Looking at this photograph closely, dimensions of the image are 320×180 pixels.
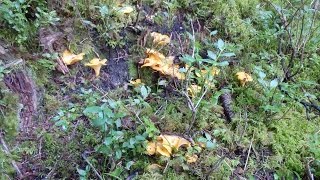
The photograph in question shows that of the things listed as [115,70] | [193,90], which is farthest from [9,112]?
[193,90]

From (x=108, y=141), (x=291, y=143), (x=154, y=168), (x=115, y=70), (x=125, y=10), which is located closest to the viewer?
(x=108, y=141)

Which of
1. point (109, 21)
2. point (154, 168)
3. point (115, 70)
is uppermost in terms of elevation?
point (109, 21)

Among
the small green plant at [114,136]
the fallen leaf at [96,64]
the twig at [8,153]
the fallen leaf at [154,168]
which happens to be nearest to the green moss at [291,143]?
the fallen leaf at [154,168]

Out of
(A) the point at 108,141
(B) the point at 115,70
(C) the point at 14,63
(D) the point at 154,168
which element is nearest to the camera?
(A) the point at 108,141

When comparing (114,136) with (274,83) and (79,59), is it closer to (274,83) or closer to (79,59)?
(79,59)

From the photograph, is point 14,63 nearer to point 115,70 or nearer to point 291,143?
point 115,70

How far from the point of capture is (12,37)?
2.73 m

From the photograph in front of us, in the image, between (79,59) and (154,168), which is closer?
(154,168)

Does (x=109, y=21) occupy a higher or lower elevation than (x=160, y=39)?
higher

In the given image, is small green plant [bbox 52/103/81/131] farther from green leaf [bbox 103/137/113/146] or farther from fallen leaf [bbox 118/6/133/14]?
fallen leaf [bbox 118/6/133/14]

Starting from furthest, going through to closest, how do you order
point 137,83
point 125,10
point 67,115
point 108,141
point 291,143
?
point 125,10
point 137,83
point 291,143
point 67,115
point 108,141

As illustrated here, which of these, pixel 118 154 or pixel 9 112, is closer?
pixel 118 154

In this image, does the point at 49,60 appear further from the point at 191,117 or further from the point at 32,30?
the point at 191,117

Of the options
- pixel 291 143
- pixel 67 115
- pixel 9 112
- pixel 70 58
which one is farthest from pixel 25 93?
pixel 291 143
